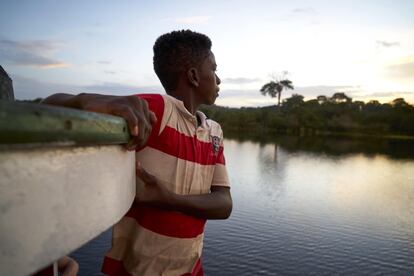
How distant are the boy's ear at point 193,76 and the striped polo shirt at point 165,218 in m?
0.31

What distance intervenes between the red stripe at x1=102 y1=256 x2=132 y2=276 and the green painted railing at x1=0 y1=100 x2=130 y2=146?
3.12ft

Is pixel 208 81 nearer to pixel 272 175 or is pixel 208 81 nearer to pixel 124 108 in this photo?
pixel 124 108

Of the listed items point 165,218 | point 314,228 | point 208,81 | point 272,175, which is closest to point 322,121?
point 272,175

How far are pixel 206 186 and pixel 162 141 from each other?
39 cm

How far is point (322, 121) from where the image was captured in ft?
282

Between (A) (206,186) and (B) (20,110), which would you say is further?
(A) (206,186)

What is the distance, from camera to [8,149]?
1.58 ft

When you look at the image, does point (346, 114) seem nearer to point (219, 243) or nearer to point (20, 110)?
point (219, 243)

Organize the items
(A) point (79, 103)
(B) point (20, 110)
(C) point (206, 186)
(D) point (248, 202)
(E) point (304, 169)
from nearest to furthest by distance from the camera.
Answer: (B) point (20, 110) → (A) point (79, 103) → (C) point (206, 186) → (D) point (248, 202) → (E) point (304, 169)

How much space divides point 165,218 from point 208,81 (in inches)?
30.3

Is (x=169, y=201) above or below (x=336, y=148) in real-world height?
above

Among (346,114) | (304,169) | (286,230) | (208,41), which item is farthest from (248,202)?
(346,114)

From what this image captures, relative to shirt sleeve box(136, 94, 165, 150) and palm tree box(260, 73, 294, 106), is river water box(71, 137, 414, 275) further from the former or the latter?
palm tree box(260, 73, 294, 106)

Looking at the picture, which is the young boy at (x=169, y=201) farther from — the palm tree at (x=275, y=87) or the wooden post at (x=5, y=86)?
the palm tree at (x=275, y=87)
